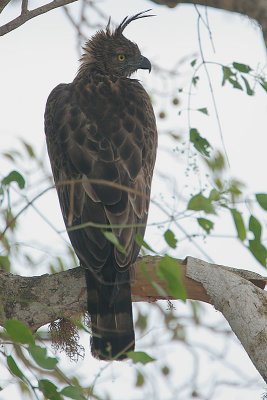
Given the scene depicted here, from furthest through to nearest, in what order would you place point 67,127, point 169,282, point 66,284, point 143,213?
point 67,127 < point 143,213 < point 66,284 < point 169,282

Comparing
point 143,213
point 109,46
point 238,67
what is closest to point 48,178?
point 238,67

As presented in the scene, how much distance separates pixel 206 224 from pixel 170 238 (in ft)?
0.43

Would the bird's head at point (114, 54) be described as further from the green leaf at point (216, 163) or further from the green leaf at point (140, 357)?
the green leaf at point (140, 357)

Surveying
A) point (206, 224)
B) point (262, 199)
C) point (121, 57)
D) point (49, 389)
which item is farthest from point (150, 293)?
point (121, 57)

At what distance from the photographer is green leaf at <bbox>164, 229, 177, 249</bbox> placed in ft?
10.1

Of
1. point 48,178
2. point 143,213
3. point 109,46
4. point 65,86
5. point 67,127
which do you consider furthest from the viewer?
point 109,46

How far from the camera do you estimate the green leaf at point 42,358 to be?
3016 mm

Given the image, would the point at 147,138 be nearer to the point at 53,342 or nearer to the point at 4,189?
the point at 53,342

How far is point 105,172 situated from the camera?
5.16 meters

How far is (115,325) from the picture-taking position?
4.85 meters

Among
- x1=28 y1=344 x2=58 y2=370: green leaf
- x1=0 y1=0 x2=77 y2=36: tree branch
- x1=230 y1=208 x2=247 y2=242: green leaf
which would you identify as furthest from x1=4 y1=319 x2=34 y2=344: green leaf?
x1=0 y1=0 x2=77 y2=36: tree branch

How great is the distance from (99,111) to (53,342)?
1492 millimetres

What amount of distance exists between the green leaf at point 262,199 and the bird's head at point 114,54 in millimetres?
3786

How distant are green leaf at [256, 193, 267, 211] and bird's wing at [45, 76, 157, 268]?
5.65ft
